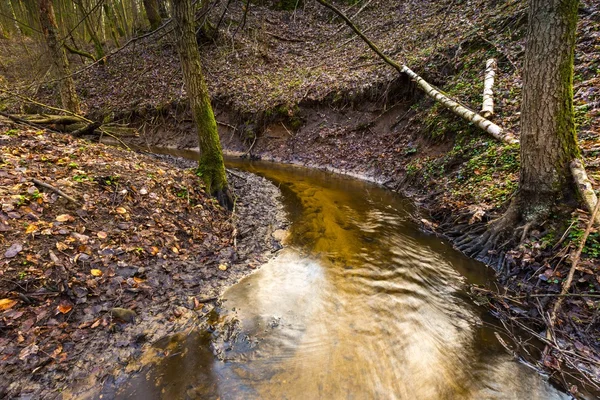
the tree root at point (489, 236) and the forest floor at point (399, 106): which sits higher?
the forest floor at point (399, 106)

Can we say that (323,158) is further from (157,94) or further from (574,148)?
(157,94)

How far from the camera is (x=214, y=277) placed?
14.6 feet

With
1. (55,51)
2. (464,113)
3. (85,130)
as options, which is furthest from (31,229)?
(464,113)

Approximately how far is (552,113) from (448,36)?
8.77 meters

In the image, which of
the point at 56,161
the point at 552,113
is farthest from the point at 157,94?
the point at 552,113

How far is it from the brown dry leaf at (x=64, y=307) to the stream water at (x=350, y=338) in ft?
3.45

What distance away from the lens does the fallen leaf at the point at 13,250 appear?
3.12 meters

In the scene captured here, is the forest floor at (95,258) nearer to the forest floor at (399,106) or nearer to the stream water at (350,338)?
the stream water at (350,338)

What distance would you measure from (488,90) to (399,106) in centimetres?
337

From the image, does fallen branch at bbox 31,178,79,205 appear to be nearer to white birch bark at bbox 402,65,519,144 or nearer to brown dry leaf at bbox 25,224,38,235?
brown dry leaf at bbox 25,224,38,235

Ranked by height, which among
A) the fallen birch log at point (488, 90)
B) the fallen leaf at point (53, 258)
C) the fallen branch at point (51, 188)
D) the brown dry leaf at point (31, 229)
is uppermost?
the fallen birch log at point (488, 90)

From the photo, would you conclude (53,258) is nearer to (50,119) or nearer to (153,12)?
(50,119)

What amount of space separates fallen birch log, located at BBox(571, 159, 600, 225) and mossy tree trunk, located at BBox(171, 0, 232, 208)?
6019 millimetres

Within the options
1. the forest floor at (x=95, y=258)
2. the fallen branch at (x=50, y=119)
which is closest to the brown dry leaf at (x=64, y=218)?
the forest floor at (x=95, y=258)
